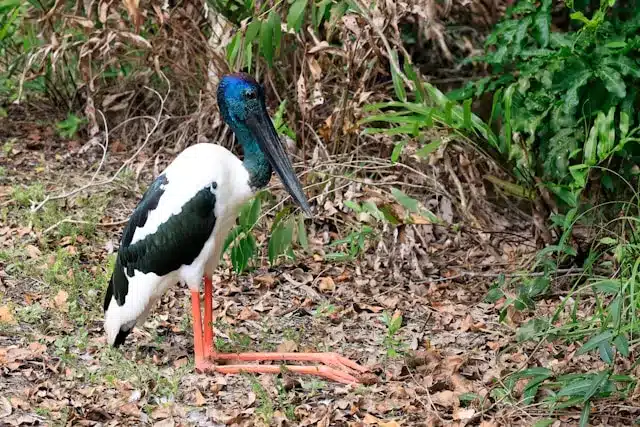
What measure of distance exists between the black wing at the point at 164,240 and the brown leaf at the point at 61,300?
536mm

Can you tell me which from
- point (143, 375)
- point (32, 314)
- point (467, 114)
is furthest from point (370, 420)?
point (32, 314)

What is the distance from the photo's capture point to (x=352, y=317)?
535 cm

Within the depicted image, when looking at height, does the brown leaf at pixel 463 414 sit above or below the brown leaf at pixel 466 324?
above

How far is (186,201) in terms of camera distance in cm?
450

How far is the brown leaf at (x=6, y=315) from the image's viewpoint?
507 cm

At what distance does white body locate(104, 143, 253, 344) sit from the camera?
450 cm

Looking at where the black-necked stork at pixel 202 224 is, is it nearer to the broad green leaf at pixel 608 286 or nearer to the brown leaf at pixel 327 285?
the brown leaf at pixel 327 285

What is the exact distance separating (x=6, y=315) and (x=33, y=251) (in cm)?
84

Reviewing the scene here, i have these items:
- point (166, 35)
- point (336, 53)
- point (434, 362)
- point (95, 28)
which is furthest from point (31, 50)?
point (434, 362)

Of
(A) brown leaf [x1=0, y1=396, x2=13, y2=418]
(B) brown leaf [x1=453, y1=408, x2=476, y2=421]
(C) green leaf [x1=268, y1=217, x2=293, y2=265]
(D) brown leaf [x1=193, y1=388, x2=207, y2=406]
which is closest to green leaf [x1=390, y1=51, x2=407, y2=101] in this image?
(C) green leaf [x1=268, y1=217, x2=293, y2=265]

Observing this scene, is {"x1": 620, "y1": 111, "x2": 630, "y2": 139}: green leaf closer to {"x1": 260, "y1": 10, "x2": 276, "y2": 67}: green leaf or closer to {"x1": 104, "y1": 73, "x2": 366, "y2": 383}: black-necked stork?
{"x1": 104, "y1": 73, "x2": 366, "y2": 383}: black-necked stork

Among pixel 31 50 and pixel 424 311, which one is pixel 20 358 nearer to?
pixel 424 311

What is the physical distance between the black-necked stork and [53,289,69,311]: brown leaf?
21.3 inches

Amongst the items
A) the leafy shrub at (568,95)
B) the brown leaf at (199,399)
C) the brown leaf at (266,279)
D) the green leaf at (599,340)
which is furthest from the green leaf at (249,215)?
the green leaf at (599,340)
